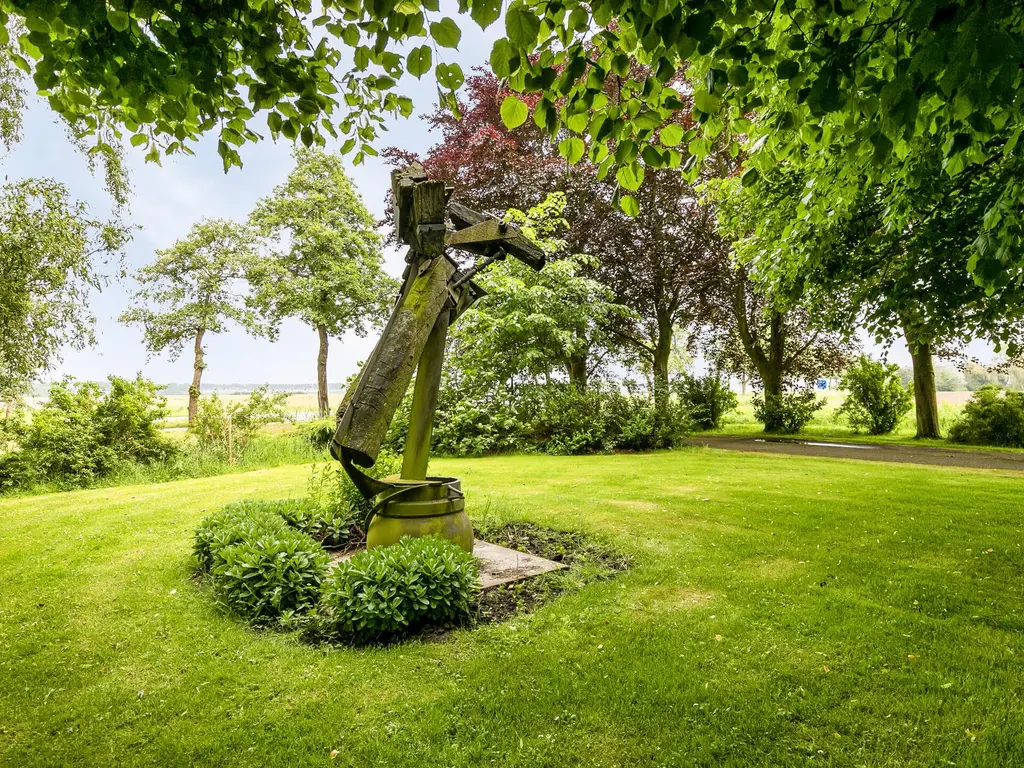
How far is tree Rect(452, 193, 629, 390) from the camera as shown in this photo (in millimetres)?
15109

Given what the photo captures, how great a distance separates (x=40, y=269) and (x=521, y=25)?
1210 cm

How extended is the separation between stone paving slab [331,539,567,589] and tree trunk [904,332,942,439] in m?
16.0

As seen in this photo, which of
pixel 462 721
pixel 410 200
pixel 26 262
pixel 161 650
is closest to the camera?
pixel 462 721

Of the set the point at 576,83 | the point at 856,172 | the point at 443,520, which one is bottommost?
the point at 443,520

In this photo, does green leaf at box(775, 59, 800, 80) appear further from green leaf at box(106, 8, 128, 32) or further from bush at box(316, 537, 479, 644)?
bush at box(316, 537, 479, 644)

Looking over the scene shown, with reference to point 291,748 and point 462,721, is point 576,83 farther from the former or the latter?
point 291,748

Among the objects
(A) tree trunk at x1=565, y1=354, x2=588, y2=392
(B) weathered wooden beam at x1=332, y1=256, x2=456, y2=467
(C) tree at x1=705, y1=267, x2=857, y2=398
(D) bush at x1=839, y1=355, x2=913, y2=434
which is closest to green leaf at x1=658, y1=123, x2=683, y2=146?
(B) weathered wooden beam at x1=332, y1=256, x2=456, y2=467

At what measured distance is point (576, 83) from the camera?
2.94 m

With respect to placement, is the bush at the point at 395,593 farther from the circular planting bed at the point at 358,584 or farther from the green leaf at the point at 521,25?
the green leaf at the point at 521,25

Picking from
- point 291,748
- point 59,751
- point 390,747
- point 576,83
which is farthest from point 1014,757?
point 59,751

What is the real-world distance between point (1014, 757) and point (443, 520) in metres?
3.81

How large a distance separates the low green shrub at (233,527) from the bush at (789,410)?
18776 millimetres

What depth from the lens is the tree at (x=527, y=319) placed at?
49.6 ft

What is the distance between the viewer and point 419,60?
9.46ft
